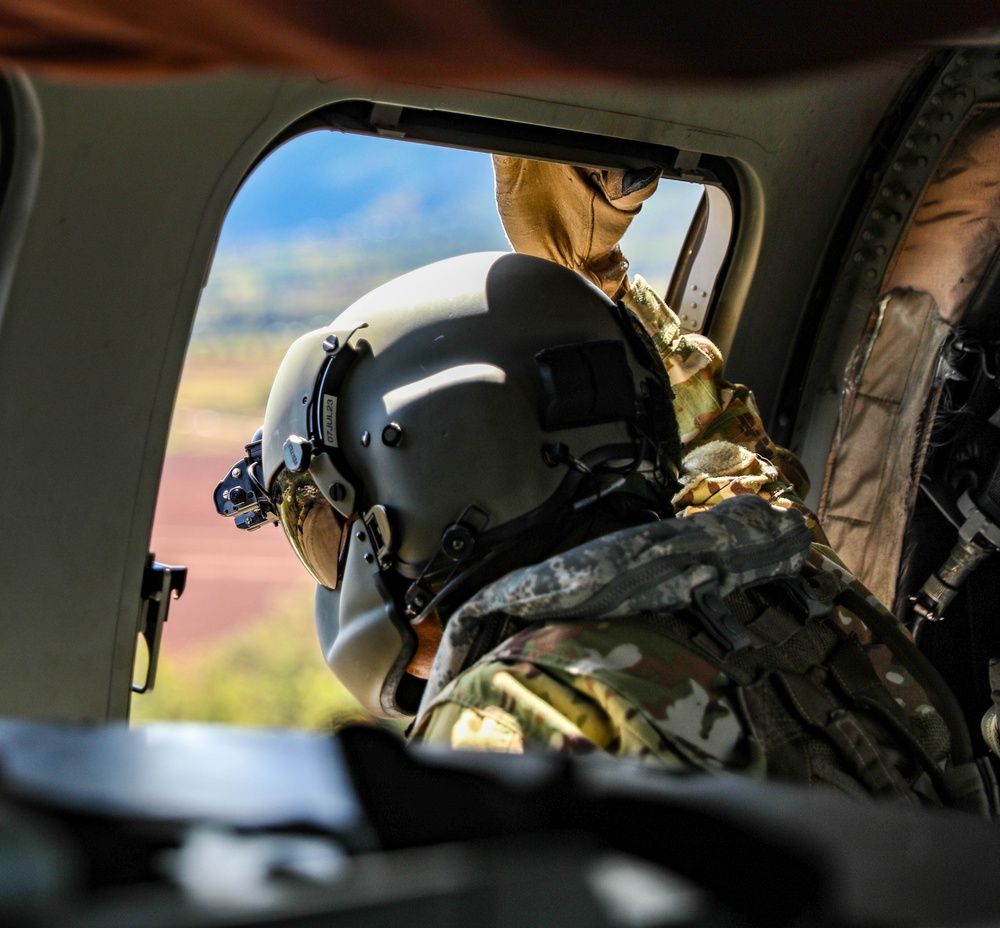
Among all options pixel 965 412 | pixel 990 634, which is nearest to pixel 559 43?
pixel 965 412

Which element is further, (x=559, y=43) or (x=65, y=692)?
(x=65, y=692)

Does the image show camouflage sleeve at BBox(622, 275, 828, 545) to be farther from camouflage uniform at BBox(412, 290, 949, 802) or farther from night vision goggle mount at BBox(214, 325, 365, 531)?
night vision goggle mount at BBox(214, 325, 365, 531)

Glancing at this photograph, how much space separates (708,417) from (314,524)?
1.03 meters

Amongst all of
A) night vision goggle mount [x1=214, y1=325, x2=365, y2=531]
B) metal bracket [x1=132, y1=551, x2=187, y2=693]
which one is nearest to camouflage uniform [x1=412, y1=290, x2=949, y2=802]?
night vision goggle mount [x1=214, y1=325, x2=365, y2=531]

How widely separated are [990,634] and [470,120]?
1849 millimetres

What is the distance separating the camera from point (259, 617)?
16.2 meters

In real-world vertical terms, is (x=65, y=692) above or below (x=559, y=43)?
below

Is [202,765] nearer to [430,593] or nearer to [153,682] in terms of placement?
[430,593]

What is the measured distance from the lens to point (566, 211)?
261 centimetres

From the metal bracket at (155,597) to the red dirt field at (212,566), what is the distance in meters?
14.0

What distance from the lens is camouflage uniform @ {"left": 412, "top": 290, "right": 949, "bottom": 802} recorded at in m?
1.47

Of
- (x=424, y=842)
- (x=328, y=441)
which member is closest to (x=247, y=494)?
(x=328, y=441)

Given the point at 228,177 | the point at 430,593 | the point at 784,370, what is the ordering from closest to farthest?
the point at 430,593 → the point at 228,177 → the point at 784,370

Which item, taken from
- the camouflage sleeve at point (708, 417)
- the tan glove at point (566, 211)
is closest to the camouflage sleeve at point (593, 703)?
the camouflage sleeve at point (708, 417)
